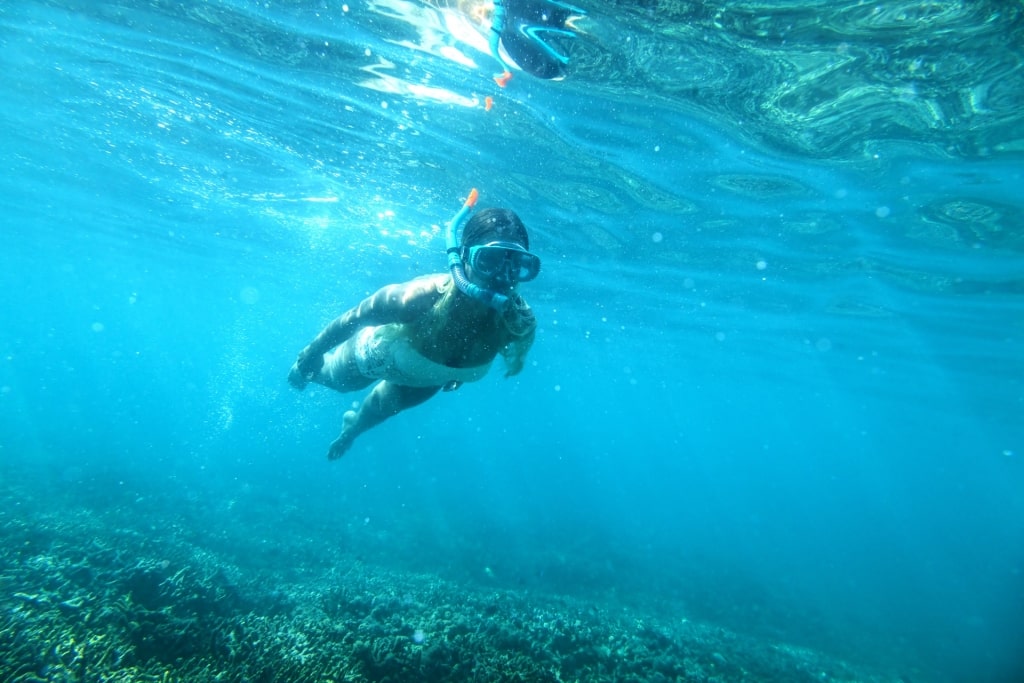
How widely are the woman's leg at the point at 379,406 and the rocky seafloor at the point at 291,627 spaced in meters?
2.88

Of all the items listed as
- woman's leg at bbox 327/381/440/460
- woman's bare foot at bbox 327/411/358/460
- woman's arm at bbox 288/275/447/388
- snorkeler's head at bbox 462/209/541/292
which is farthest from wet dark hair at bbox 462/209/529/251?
woman's bare foot at bbox 327/411/358/460

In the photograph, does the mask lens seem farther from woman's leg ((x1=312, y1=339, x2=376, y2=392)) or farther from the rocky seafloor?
the rocky seafloor

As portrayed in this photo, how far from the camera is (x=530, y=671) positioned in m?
7.20

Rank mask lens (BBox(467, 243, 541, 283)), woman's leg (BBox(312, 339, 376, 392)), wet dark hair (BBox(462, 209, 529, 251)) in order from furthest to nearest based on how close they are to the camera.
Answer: woman's leg (BBox(312, 339, 376, 392)) → wet dark hair (BBox(462, 209, 529, 251)) → mask lens (BBox(467, 243, 541, 283))

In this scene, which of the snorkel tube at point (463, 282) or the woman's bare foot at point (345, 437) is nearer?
the snorkel tube at point (463, 282)

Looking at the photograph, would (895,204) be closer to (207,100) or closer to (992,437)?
(207,100)

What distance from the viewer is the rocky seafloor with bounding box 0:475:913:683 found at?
247 inches

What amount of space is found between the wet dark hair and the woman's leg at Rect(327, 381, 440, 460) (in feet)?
8.40

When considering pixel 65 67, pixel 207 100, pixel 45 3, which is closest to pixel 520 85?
pixel 207 100

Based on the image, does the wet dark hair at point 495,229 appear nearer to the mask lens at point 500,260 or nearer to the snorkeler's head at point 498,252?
the snorkeler's head at point 498,252

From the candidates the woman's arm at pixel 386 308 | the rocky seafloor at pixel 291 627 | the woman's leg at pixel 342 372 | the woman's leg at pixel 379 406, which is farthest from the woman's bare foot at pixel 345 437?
the rocky seafloor at pixel 291 627

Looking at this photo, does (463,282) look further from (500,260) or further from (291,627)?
(291,627)

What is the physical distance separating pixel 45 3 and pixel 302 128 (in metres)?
5.25

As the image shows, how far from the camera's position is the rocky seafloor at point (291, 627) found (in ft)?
20.6
